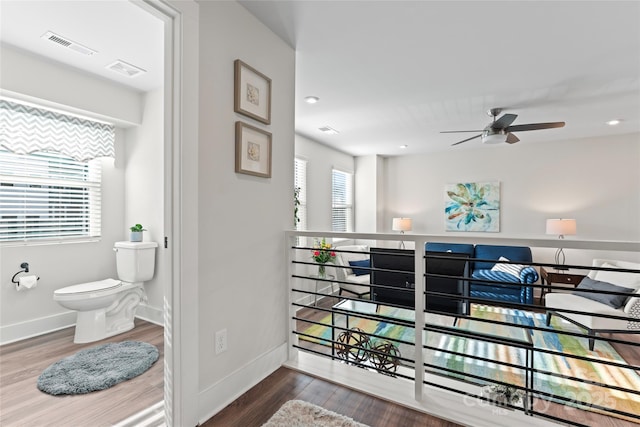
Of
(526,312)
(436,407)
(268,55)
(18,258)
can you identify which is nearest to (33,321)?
(18,258)

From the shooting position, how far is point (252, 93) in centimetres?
192

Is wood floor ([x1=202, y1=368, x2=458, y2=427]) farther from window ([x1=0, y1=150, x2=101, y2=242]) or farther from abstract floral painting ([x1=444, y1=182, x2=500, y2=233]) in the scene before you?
abstract floral painting ([x1=444, y1=182, x2=500, y2=233])

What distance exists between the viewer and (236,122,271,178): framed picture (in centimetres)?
182

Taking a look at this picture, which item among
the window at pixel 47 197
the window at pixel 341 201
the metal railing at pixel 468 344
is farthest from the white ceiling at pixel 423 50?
the window at pixel 341 201

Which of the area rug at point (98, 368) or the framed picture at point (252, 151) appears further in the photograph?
the area rug at point (98, 368)

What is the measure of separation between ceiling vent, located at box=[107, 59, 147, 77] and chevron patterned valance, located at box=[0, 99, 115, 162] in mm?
672

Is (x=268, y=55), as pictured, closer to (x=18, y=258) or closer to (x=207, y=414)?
(x=207, y=414)

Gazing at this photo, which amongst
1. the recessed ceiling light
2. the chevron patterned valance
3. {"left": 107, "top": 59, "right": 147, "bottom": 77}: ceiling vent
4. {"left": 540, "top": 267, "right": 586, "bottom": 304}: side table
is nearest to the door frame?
{"left": 107, "top": 59, "right": 147, "bottom": 77}: ceiling vent

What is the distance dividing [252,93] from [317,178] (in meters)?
3.13

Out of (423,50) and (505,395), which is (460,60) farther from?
(505,395)

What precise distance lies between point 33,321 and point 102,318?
0.62m

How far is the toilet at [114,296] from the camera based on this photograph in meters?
2.58

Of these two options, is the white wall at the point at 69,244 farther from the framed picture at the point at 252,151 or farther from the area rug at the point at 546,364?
the area rug at the point at 546,364

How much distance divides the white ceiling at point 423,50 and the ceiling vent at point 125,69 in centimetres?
6
